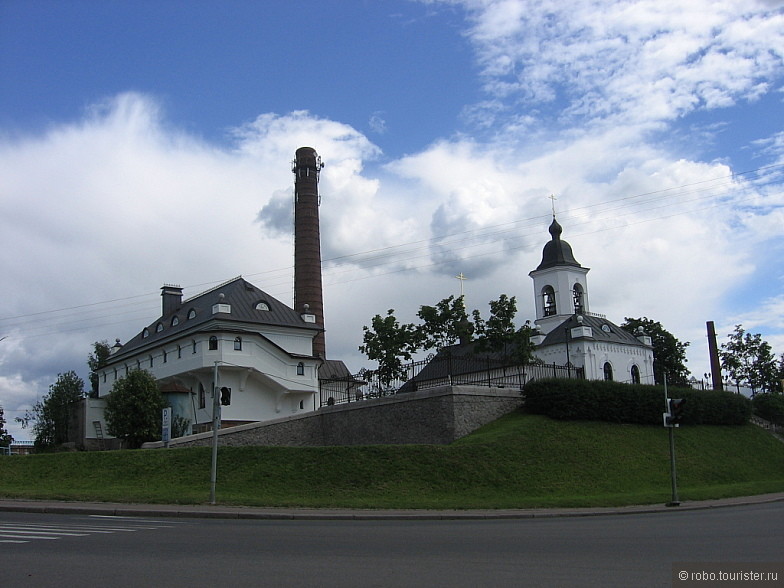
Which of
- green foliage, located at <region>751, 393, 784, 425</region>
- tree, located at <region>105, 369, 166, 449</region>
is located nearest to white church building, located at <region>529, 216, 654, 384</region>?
green foliage, located at <region>751, 393, 784, 425</region>

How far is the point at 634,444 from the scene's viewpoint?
102 ft

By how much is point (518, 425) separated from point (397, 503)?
9775 mm

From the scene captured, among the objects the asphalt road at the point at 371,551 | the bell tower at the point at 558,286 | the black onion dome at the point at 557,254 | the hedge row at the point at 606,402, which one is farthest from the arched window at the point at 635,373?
the asphalt road at the point at 371,551

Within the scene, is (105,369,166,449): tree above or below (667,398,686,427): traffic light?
above

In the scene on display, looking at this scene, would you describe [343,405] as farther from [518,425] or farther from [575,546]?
[575,546]

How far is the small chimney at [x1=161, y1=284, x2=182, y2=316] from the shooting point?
5972cm

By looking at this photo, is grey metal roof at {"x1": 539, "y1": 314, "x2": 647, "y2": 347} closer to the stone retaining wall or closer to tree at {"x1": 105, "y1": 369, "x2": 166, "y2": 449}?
the stone retaining wall

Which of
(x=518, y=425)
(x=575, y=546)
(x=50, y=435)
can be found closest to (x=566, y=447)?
(x=518, y=425)

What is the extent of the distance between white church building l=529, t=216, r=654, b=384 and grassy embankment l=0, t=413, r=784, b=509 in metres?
25.8

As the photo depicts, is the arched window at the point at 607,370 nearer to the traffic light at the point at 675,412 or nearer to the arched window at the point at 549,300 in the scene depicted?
the arched window at the point at 549,300

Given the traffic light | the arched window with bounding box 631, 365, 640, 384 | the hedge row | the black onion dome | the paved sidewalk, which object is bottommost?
the paved sidewalk

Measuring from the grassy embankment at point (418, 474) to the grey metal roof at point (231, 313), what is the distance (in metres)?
19.0

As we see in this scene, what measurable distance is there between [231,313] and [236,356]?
4176 mm

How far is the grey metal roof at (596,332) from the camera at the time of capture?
202 feet
